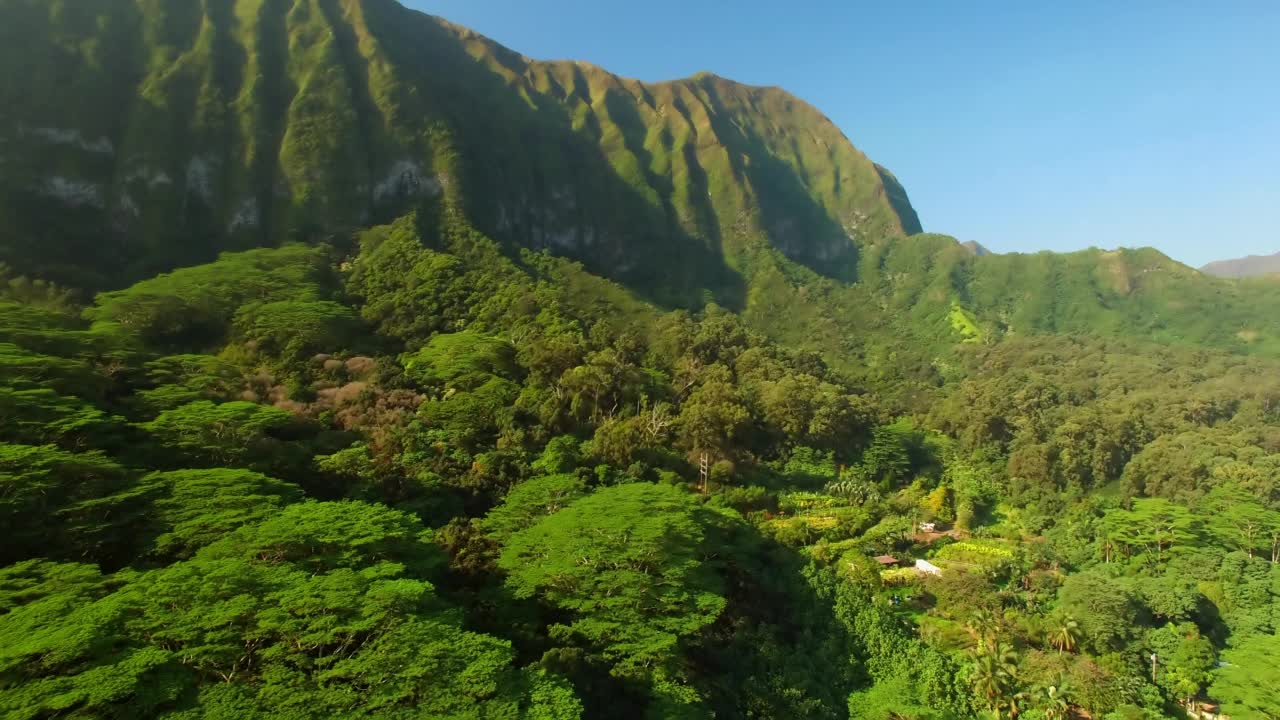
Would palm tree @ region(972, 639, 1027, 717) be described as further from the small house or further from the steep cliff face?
the steep cliff face

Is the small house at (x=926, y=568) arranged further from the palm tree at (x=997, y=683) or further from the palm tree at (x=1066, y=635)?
the palm tree at (x=997, y=683)

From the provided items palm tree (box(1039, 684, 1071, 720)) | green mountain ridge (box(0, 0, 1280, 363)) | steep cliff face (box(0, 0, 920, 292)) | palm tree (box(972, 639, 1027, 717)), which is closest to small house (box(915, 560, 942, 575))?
→ palm tree (box(972, 639, 1027, 717))

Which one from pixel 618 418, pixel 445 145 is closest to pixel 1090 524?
pixel 618 418

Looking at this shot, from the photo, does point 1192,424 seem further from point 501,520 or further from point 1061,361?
point 501,520

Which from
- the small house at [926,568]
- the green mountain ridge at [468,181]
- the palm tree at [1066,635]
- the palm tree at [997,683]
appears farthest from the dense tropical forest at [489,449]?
the green mountain ridge at [468,181]

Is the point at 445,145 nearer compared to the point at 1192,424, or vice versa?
the point at 1192,424

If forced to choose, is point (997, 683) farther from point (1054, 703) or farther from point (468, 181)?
point (468, 181)

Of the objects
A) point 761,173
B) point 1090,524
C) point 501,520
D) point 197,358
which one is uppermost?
point 761,173
